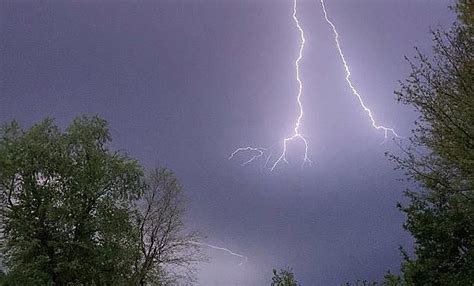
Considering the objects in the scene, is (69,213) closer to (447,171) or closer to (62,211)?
(62,211)

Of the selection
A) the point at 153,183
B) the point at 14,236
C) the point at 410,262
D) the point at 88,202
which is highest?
the point at 153,183

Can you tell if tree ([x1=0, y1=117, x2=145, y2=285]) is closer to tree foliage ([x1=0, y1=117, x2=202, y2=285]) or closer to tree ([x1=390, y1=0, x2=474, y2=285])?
tree foliage ([x1=0, y1=117, x2=202, y2=285])

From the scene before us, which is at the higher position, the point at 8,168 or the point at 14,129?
the point at 14,129

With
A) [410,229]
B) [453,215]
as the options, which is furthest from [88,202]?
[453,215]

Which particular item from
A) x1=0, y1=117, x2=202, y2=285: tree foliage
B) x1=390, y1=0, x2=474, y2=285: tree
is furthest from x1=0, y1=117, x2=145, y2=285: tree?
x1=390, y1=0, x2=474, y2=285: tree

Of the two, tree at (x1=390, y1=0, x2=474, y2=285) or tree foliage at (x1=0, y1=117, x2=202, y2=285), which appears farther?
tree foliage at (x1=0, y1=117, x2=202, y2=285)

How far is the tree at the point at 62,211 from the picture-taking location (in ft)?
75.6

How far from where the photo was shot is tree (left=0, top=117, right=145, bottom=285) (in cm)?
2305

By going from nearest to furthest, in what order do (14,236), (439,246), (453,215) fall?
(453,215) → (439,246) → (14,236)

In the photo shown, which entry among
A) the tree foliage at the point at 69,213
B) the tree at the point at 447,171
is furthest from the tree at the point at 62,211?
the tree at the point at 447,171

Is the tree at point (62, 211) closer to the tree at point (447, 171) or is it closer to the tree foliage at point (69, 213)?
the tree foliage at point (69, 213)

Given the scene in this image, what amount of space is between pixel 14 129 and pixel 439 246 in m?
17.1

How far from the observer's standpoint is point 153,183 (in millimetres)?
26328

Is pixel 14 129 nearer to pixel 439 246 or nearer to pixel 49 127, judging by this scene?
pixel 49 127
